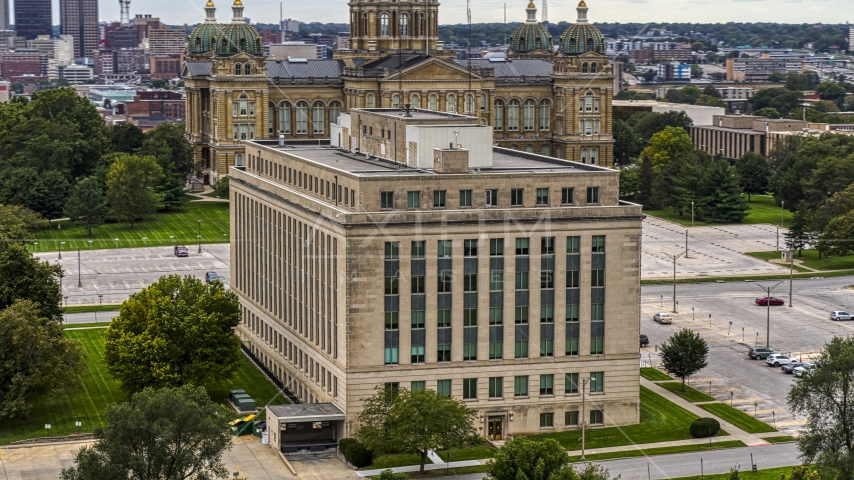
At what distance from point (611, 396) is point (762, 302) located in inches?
2074

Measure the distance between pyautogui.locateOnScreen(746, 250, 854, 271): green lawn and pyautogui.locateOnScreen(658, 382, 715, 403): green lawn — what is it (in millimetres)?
62316

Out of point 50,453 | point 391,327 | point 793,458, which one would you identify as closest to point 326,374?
point 391,327

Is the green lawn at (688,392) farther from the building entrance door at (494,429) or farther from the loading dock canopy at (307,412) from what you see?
the loading dock canopy at (307,412)

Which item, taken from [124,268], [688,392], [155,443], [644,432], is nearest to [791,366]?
[688,392]

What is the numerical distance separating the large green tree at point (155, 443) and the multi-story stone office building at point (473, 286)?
15866 millimetres

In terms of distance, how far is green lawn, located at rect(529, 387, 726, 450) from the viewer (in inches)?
4218

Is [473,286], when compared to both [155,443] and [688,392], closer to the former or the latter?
[688,392]

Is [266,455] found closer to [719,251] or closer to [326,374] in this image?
[326,374]

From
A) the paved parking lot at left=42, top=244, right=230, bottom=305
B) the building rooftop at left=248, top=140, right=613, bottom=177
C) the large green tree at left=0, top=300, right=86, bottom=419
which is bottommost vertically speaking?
the paved parking lot at left=42, top=244, right=230, bottom=305

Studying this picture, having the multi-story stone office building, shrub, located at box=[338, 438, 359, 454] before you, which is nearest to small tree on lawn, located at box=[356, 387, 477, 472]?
shrub, located at box=[338, 438, 359, 454]

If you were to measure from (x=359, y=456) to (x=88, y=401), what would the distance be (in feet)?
87.7

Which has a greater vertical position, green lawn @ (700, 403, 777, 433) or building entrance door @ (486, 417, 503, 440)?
building entrance door @ (486, 417, 503, 440)

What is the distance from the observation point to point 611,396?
110250mm

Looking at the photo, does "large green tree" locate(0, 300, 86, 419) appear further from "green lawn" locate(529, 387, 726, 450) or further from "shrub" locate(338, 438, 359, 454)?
"green lawn" locate(529, 387, 726, 450)
